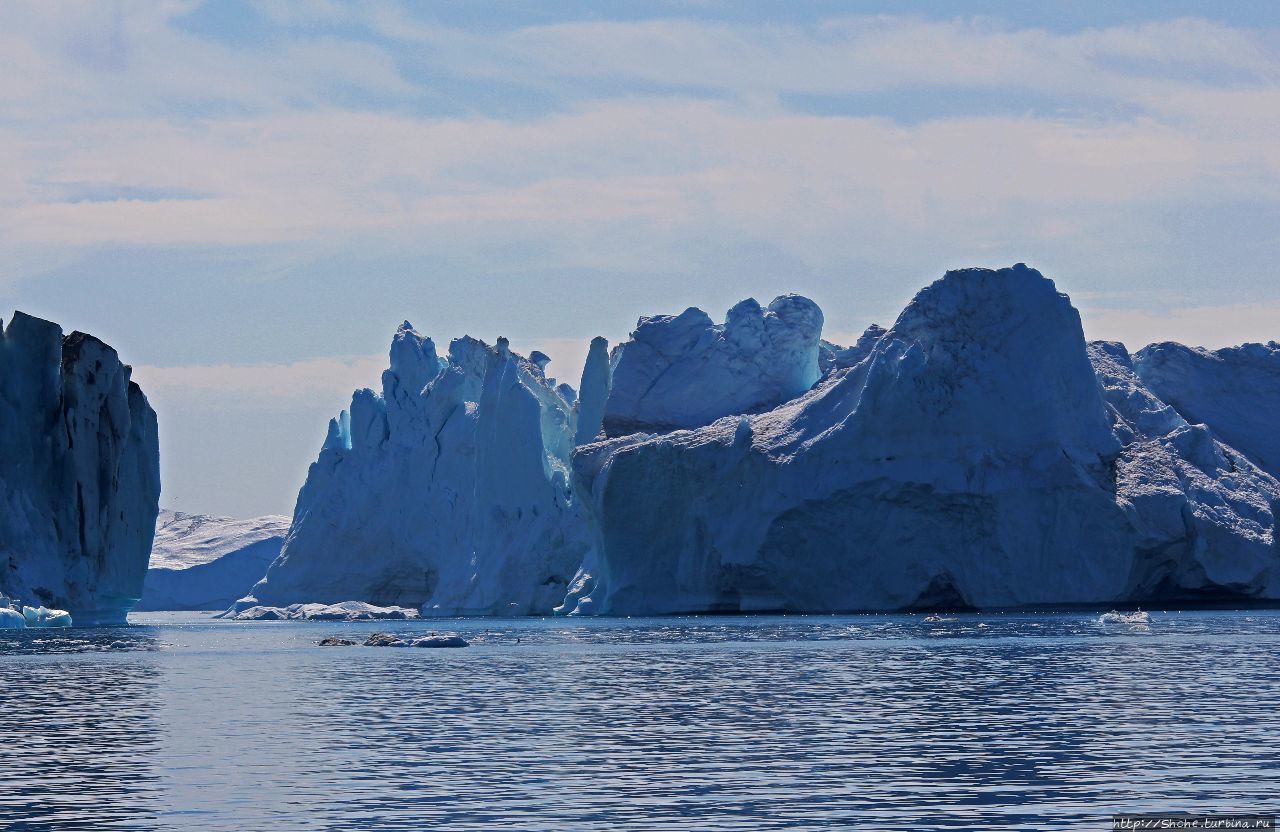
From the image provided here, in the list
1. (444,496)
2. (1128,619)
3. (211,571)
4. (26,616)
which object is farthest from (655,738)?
(211,571)

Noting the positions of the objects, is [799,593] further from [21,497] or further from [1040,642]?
[21,497]

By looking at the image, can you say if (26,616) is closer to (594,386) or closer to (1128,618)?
(594,386)

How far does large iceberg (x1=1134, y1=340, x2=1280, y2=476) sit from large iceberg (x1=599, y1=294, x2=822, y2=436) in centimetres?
1608

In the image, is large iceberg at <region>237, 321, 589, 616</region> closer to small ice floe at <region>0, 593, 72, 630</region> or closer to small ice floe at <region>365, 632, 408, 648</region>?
small ice floe at <region>0, 593, 72, 630</region>

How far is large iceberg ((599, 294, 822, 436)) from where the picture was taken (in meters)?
79.6

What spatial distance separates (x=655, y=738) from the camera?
71.9ft

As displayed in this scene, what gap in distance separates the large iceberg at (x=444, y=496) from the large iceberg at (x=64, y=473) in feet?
69.7

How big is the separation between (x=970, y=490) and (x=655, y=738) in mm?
46151

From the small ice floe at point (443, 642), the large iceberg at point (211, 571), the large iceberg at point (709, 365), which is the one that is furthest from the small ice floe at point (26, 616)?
the large iceberg at point (211, 571)

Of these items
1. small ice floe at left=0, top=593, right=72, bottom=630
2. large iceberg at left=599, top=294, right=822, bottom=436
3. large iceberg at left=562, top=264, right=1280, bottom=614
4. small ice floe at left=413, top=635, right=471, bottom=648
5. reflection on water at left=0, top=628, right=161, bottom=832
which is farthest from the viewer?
large iceberg at left=599, top=294, right=822, bottom=436

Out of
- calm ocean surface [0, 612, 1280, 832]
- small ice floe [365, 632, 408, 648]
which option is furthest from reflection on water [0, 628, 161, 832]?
small ice floe [365, 632, 408, 648]

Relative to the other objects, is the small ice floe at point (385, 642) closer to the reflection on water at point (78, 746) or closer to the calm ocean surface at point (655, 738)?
the calm ocean surface at point (655, 738)

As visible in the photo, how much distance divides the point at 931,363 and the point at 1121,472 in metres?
8.50

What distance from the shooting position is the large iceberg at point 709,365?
3135 inches
